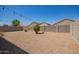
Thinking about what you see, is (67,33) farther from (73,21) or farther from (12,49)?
(12,49)

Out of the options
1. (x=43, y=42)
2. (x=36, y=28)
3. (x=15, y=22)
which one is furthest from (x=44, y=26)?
(x=15, y=22)

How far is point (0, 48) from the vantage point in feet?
24.4

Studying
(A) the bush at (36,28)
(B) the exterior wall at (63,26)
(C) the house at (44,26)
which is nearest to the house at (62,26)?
(B) the exterior wall at (63,26)

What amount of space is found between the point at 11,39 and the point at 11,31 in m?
0.15

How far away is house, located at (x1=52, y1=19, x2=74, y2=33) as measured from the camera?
293 inches

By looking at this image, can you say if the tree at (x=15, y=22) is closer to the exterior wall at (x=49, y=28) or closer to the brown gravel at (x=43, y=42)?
the brown gravel at (x=43, y=42)

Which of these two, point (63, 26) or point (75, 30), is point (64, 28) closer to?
point (63, 26)

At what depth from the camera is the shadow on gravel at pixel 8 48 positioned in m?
7.43

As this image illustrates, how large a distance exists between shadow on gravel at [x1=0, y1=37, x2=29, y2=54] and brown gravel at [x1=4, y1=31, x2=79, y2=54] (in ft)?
0.22

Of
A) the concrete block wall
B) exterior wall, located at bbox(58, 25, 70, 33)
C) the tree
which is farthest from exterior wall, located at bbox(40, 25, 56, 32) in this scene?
the tree

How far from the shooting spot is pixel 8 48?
747 cm

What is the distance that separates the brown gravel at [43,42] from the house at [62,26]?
97 millimetres

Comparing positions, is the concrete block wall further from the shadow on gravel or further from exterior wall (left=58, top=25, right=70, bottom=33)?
the shadow on gravel
